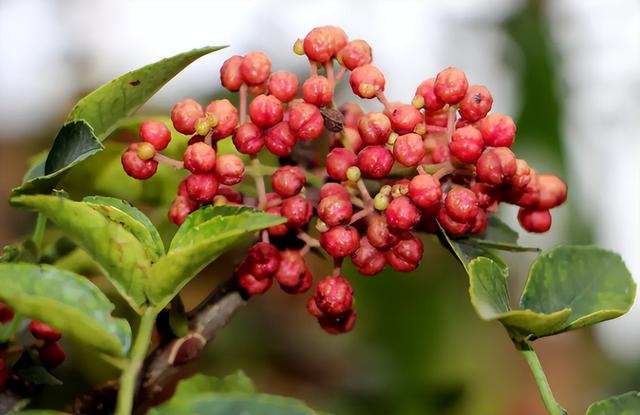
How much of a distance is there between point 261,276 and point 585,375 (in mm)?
1923

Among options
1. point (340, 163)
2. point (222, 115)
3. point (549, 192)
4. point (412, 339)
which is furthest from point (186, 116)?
point (412, 339)

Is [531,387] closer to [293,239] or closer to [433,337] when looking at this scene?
[433,337]

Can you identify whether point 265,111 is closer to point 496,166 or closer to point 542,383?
point 496,166

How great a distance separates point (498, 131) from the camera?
69 centimetres

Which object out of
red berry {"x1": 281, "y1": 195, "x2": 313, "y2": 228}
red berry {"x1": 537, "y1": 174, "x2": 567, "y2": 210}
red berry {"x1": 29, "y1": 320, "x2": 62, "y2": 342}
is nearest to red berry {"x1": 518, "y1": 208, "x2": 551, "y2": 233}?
red berry {"x1": 537, "y1": 174, "x2": 567, "y2": 210}

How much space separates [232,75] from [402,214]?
0.22 meters

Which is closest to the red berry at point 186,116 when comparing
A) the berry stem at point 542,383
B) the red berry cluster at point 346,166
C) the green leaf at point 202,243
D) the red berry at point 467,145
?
the red berry cluster at point 346,166

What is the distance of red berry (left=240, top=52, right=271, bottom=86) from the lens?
749mm

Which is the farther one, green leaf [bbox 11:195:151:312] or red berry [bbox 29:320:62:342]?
red berry [bbox 29:320:62:342]

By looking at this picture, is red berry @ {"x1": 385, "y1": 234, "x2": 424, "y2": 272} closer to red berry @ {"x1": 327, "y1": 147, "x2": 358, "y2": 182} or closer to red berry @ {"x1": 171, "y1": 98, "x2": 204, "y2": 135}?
red berry @ {"x1": 327, "y1": 147, "x2": 358, "y2": 182}

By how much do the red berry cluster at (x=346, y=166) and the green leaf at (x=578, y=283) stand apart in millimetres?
65

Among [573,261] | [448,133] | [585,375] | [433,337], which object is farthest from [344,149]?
[585,375]

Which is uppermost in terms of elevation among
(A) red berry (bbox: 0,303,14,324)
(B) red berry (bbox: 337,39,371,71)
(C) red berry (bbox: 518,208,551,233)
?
(B) red berry (bbox: 337,39,371,71)

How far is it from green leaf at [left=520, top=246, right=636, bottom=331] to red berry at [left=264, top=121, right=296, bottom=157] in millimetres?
231
